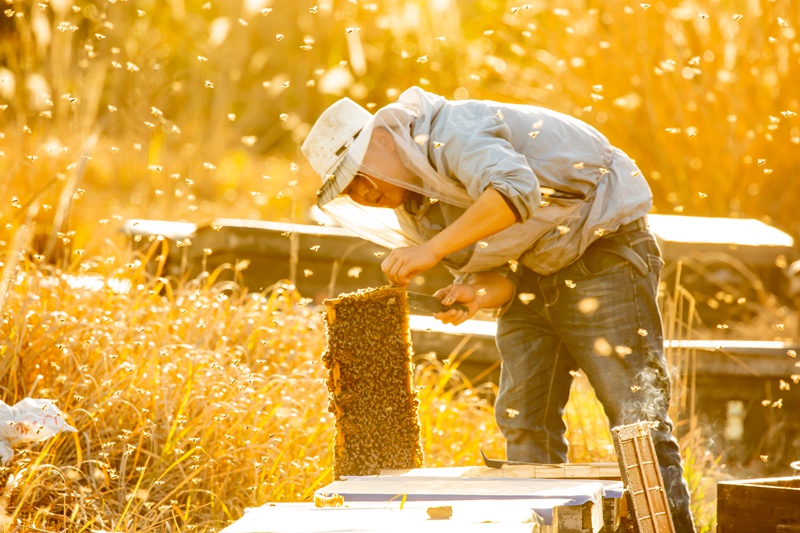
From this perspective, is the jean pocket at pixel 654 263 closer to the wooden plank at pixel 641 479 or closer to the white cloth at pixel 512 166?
the white cloth at pixel 512 166

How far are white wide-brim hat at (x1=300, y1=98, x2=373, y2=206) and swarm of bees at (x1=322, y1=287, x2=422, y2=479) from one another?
347 millimetres

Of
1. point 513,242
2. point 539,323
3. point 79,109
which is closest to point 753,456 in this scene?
point 539,323

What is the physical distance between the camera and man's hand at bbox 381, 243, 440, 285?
9.52 feet

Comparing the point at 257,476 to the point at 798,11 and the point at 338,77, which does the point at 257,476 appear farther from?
the point at 798,11

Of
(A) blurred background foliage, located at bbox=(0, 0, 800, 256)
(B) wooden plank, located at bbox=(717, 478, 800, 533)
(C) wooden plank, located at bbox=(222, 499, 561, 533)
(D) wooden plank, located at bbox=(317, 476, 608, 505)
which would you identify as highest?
(A) blurred background foliage, located at bbox=(0, 0, 800, 256)

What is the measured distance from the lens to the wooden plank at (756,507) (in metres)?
3.14

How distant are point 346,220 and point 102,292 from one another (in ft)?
4.87

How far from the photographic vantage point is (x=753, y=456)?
5.13m

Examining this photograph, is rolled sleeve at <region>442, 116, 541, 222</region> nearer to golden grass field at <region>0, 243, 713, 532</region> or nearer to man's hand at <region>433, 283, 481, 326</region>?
man's hand at <region>433, 283, 481, 326</region>

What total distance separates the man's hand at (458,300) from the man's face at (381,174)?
12.7 inches

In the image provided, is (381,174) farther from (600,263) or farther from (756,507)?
(756,507)

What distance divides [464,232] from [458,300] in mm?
498

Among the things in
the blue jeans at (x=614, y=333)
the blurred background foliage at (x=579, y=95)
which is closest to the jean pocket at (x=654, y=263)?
the blue jeans at (x=614, y=333)

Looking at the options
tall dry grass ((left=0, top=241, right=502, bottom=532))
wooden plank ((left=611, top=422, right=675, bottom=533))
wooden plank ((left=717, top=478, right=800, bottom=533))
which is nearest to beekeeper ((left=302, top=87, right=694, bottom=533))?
wooden plank ((left=717, top=478, right=800, bottom=533))
